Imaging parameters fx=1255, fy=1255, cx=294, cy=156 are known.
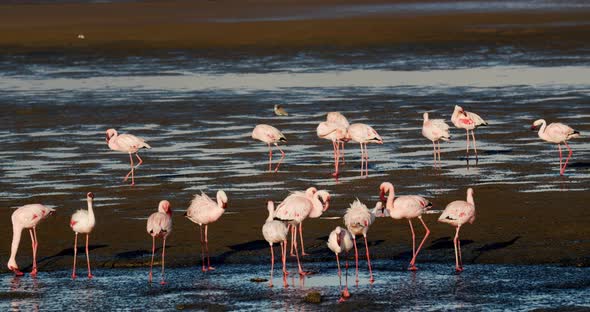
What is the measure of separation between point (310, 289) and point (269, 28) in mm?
55655

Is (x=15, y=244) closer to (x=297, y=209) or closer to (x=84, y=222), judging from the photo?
(x=84, y=222)

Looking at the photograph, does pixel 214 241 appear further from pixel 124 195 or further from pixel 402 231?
pixel 124 195

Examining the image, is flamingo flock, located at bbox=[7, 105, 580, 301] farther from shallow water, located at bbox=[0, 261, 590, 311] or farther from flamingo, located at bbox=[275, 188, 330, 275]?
shallow water, located at bbox=[0, 261, 590, 311]

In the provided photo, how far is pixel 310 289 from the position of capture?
15.8 metres

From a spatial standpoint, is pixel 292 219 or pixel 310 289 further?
pixel 292 219

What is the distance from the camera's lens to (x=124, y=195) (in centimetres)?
2280

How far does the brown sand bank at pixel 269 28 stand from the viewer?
6288 centimetres

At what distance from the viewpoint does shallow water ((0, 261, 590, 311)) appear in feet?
49.0

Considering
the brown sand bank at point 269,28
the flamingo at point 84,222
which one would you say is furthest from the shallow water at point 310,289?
the brown sand bank at point 269,28

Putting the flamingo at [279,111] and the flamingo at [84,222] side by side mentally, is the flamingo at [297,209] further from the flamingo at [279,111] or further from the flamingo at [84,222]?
the flamingo at [279,111]

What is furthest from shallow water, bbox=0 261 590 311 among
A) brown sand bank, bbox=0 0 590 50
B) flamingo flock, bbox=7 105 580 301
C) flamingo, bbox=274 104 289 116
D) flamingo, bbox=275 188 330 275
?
brown sand bank, bbox=0 0 590 50

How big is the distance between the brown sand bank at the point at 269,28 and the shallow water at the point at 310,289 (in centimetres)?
4244

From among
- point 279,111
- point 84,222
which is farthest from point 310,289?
point 279,111

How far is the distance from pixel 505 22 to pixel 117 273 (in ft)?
189
